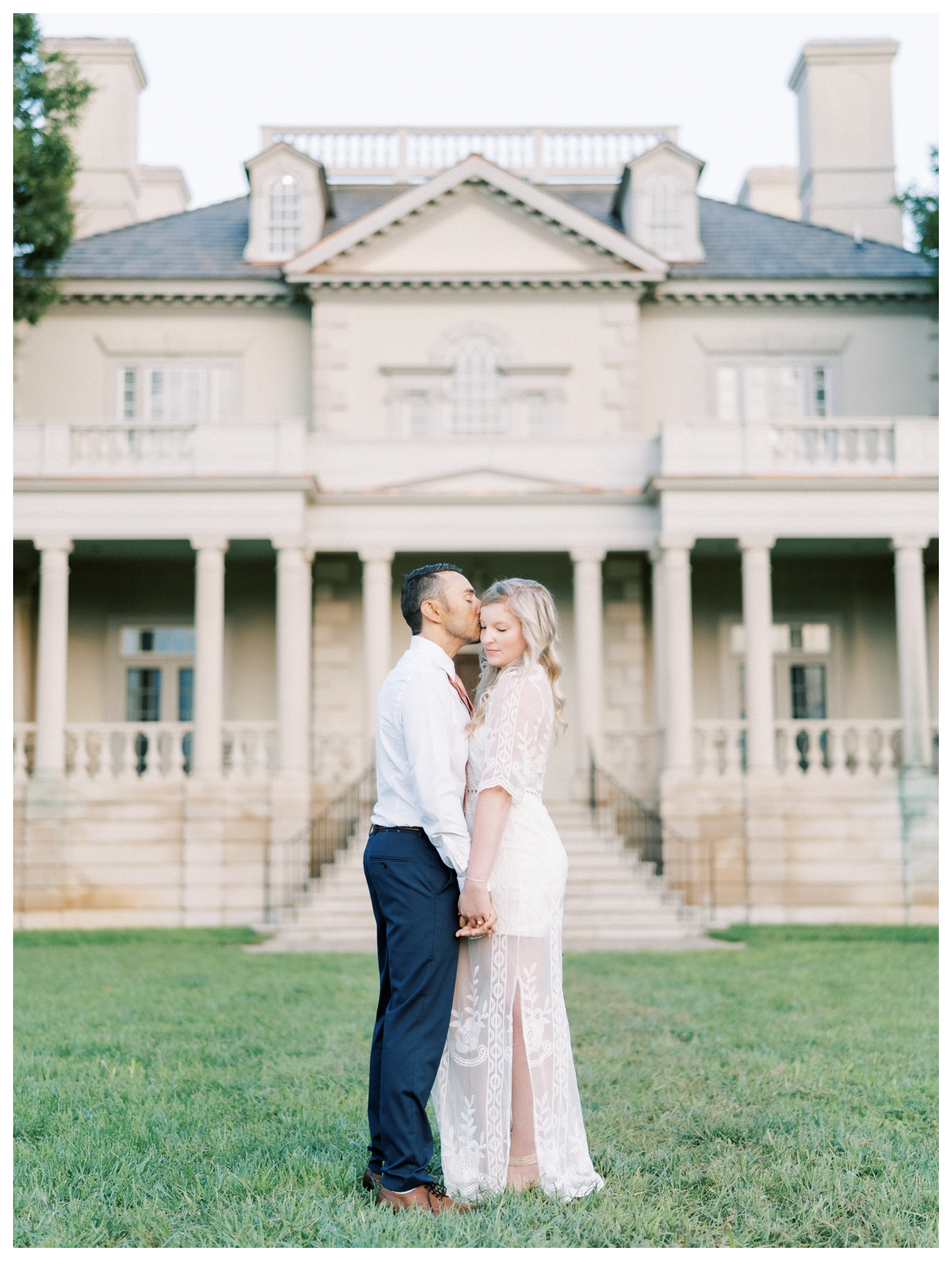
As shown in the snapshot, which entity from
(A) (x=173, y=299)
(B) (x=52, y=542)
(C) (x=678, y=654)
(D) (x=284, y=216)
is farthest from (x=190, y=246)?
(C) (x=678, y=654)

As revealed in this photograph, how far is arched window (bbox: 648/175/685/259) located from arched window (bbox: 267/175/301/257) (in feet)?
20.5

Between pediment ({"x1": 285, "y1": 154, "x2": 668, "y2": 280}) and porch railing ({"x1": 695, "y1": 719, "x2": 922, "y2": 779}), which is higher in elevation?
pediment ({"x1": 285, "y1": 154, "x2": 668, "y2": 280})

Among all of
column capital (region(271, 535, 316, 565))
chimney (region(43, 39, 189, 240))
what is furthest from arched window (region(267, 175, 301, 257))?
column capital (region(271, 535, 316, 565))

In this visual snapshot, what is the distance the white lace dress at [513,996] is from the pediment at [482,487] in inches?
551

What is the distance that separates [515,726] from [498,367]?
1656 centimetres

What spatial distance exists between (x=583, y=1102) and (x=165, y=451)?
13.9 metres

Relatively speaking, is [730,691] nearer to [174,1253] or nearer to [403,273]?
[403,273]

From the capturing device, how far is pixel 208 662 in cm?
1733

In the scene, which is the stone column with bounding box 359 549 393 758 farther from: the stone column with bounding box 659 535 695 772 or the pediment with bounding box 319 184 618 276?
the pediment with bounding box 319 184 618 276

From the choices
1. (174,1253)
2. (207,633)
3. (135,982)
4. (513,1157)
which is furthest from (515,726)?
(207,633)

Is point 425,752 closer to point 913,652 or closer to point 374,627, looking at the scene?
point 374,627

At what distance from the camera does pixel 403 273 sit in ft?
66.1

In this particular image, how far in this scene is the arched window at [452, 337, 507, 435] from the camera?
803 inches

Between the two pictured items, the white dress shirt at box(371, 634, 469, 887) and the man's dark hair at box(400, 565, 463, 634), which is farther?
the man's dark hair at box(400, 565, 463, 634)
